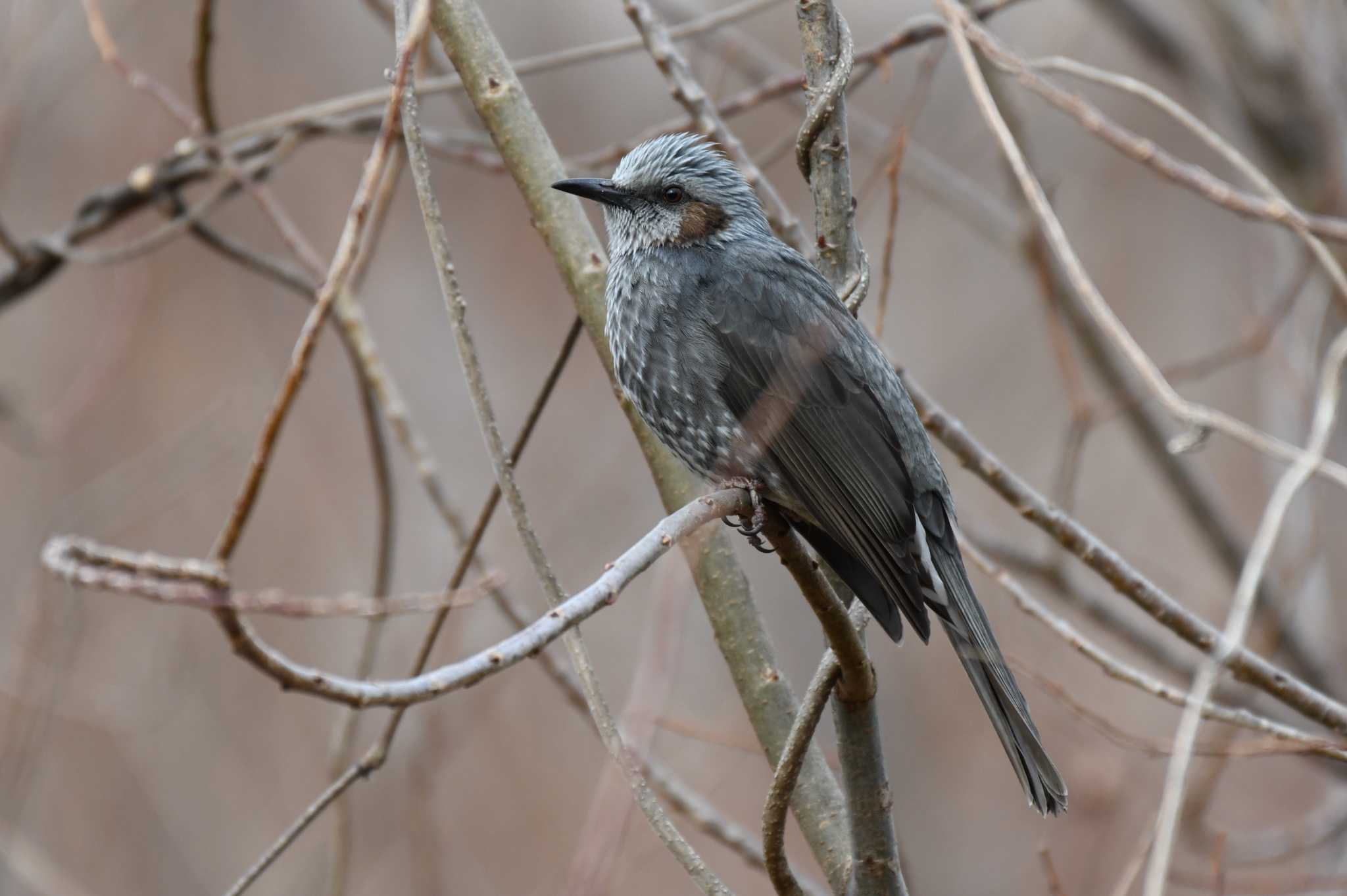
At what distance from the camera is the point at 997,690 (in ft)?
8.93

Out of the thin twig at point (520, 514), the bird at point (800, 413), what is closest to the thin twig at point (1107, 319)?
the bird at point (800, 413)

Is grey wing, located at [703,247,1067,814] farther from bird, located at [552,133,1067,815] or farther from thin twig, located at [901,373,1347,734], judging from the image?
thin twig, located at [901,373,1347,734]

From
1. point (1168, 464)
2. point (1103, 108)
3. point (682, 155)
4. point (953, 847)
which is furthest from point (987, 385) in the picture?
point (682, 155)

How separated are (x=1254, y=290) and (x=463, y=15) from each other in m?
5.92

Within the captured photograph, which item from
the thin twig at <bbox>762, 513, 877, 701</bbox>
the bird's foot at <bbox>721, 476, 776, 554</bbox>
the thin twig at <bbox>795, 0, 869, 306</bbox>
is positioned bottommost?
the thin twig at <bbox>762, 513, 877, 701</bbox>

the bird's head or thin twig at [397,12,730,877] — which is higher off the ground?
the bird's head

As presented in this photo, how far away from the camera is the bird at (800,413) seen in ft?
9.73

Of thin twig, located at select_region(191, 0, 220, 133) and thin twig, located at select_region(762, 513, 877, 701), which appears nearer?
thin twig, located at select_region(762, 513, 877, 701)

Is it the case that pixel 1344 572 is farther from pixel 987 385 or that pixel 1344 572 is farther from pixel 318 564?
pixel 318 564

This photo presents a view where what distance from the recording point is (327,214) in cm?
886

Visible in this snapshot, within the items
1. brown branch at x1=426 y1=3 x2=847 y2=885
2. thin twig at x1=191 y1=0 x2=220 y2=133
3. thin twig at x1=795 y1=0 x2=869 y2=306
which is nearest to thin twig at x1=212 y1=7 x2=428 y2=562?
brown branch at x1=426 y1=3 x2=847 y2=885

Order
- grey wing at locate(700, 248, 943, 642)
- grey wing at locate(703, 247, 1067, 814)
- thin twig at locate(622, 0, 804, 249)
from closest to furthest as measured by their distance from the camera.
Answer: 1. grey wing at locate(703, 247, 1067, 814)
2. grey wing at locate(700, 248, 943, 642)
3. thin twig at locate(622, 0, 804, 249)

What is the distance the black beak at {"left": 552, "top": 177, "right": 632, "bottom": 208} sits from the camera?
9.87 ft

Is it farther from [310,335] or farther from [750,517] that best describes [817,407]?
[310,335]
